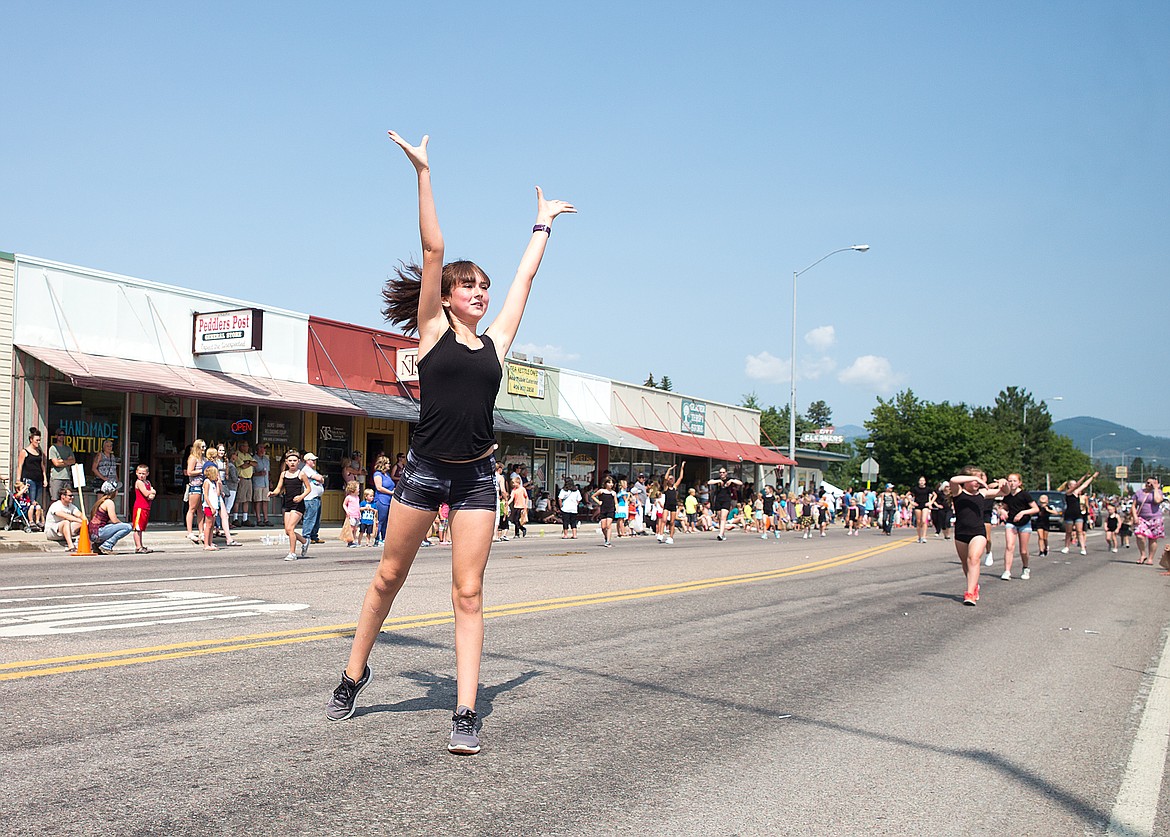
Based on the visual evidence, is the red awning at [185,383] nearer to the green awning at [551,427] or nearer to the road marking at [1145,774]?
the green awning at [551,427]

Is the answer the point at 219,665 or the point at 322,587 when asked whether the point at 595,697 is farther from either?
the point at 322,587

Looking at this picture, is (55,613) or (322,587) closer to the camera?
(55,613)

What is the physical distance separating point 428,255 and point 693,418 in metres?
46.1

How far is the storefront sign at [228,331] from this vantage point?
22.8m

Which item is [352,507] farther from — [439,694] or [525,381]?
[439,694]

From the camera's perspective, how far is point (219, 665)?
5.95 meters

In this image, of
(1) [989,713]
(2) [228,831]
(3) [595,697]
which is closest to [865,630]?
(1) [989,713]

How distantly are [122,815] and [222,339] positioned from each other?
21.2 m

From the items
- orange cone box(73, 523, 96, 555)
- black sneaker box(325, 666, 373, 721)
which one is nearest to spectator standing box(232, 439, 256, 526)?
orange cone box(73, 523, 96, 555)

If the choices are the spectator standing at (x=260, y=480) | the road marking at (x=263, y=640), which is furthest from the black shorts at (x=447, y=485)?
the spectator standing at (x=260, y=480)

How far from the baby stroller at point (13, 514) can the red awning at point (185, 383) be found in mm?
2460

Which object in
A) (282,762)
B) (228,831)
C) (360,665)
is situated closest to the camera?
(228,831)

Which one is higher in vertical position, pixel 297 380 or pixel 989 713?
pixel 297 380

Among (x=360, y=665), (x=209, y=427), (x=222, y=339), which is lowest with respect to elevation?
(x=360, y=665)
